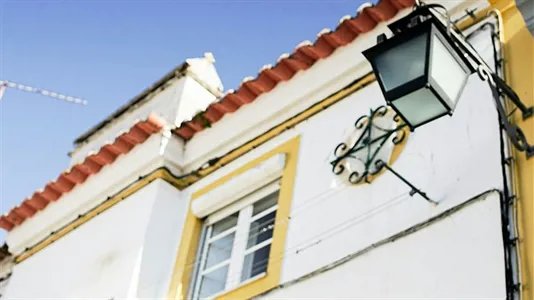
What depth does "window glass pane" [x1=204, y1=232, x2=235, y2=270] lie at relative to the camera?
653 cm

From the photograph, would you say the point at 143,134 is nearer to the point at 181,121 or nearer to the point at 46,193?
the point at 181,121

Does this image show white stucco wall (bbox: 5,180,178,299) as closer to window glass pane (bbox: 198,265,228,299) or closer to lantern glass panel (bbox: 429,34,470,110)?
window glass pane (bbox: 198,265,228,299)

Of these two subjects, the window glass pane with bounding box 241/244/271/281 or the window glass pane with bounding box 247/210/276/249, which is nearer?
the window glass pane with bounding box 241/244/271/281

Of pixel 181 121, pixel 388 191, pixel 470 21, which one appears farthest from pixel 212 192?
pixel 470 21

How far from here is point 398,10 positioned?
6.10 metres

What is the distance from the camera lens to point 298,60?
6.68 metres

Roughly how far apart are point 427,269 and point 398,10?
2.30 m

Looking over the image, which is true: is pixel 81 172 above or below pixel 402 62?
above

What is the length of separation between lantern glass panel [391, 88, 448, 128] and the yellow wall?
0.73 metres

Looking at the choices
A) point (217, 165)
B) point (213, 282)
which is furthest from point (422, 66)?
point (217, 165)

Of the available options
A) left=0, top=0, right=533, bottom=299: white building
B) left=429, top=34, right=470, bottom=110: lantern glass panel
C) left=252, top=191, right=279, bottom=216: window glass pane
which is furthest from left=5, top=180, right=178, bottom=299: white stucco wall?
left=429, top=34, right=470, bottom=110: lantern glass panel

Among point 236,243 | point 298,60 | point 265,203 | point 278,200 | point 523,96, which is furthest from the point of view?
point 298,60

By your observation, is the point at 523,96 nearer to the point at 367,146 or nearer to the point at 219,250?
the point at 367,146

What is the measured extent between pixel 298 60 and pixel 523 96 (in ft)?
7.33
